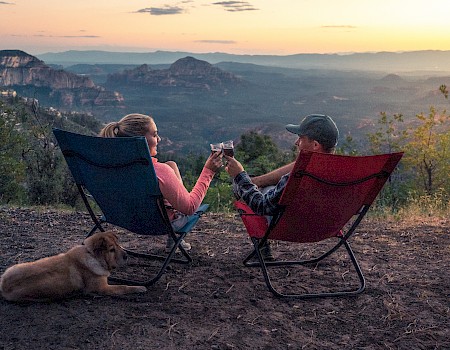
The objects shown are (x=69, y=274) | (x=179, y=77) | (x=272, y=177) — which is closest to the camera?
(x=69, y=274)

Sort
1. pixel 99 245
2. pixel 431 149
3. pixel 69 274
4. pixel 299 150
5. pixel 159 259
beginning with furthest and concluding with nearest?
1. pixel 431 149
2. pixel 159 259
3. pixel 299 150
4. pixel 99 245
5. pixel 69 274

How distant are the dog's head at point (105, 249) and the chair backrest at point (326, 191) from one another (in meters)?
0.99

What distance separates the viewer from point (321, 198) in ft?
10.5

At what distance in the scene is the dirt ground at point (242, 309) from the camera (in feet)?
8.74

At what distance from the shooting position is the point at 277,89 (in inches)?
5546

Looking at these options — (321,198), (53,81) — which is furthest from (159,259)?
(53,81)

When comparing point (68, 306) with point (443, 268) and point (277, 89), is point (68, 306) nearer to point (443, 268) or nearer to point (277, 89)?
point (443, 268)

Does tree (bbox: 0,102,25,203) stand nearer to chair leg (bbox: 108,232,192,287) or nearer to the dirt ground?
the dirt ground

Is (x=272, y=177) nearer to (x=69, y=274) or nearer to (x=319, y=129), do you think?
(x=319, y=129)

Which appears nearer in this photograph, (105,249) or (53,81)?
(105,249)

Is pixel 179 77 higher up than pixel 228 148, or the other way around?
pixel 228 148

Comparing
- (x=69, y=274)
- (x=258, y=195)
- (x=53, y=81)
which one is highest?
(x=258, y=195)

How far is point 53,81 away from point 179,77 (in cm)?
4397

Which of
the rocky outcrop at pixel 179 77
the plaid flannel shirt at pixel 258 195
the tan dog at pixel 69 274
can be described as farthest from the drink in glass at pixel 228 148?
the rocky outcrop at pixel 179 77
